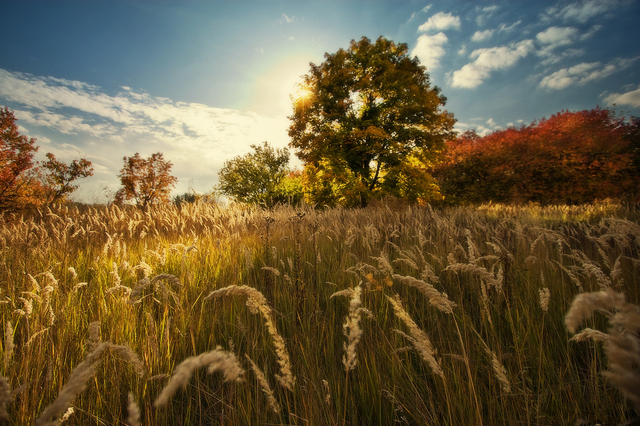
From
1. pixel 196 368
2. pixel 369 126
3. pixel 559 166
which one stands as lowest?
pixel 196 368

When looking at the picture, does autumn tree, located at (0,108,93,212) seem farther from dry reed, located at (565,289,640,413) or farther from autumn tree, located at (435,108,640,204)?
autumn tree, located at (435,108,640,204)

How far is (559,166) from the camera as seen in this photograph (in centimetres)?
1444

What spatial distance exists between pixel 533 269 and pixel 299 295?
9.16ft

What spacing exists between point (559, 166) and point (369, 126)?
34.0 feet

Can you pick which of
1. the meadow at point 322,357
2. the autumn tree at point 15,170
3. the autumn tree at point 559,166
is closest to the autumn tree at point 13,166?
the autumn tree at point 15,170

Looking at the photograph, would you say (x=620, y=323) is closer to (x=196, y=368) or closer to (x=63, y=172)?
(x=196, y=368)

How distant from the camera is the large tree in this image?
14.4m

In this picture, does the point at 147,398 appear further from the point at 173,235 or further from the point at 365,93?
the point at 365,93

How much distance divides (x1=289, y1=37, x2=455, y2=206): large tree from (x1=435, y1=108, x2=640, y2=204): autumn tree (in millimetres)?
3135

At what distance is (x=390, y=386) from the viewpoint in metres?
1.49

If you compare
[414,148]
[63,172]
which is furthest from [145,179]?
[414,148]

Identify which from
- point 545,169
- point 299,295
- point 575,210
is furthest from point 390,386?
point 545,169

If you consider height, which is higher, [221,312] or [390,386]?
[221,312]

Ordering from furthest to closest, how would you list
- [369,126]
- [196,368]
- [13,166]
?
[369,126], [13,166], [196,368]
